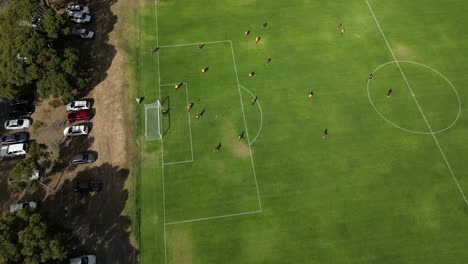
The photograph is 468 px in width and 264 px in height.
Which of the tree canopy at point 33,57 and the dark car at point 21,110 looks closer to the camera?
the tree canopy at point 33,57

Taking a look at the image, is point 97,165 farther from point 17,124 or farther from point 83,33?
point 83,33

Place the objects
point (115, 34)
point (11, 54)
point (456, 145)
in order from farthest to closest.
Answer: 1. point (115, 34)
2. point (456, 145)
3. point (11, 54)

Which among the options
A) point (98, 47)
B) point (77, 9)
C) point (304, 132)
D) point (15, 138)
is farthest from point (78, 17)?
point (304, 132)

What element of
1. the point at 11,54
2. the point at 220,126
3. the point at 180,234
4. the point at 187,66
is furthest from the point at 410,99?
the point at 11,54

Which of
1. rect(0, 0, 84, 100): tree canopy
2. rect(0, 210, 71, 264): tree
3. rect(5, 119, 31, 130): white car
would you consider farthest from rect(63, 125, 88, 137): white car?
rect(0, 210, 71, 264): tree

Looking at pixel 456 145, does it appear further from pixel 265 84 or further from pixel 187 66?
pixel 187 66

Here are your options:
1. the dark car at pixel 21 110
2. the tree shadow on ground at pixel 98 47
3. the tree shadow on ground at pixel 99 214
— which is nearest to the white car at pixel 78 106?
the tree shadow on ground at pixel 98 47

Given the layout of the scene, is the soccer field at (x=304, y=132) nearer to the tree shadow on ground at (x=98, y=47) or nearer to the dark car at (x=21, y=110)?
the tree shadow on ground at (x=98, y=47)
